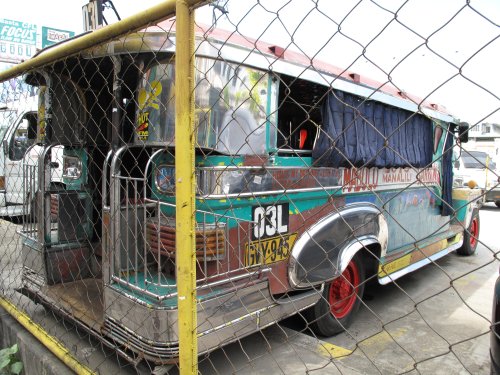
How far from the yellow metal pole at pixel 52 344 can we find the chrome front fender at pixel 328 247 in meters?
1.55

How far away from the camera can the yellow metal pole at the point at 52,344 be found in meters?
2.21

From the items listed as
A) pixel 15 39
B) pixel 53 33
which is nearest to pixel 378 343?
pixel 53 33

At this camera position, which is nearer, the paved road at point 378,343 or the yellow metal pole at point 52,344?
the yellow metal pole at point 52,344

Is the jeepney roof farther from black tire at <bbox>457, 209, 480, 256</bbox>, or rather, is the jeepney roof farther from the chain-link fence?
black tire at <bbox>457, 209, 480, 256</bbox>

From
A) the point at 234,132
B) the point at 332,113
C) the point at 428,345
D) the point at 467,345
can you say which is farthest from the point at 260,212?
the point at 467,345

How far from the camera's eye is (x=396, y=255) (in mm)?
4281

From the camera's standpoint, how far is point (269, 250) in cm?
282

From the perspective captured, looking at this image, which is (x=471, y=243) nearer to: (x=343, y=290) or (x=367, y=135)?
(x=343, y=290)

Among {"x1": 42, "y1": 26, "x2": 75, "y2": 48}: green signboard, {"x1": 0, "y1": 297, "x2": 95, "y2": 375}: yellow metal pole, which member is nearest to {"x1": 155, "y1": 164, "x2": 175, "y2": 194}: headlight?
{"x1": 0, "y1": 297, "x2": 95, "y2": 375}: yellow metal pole

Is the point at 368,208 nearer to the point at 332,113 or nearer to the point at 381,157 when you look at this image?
the point at 381,157

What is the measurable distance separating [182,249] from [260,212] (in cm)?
134

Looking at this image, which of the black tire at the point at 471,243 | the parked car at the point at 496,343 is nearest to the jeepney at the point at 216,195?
the parked car at the point at 496,343

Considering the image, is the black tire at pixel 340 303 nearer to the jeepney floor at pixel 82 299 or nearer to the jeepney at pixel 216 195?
the jeepney at pixel 216 195

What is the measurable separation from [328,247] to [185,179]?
6.88 ft
